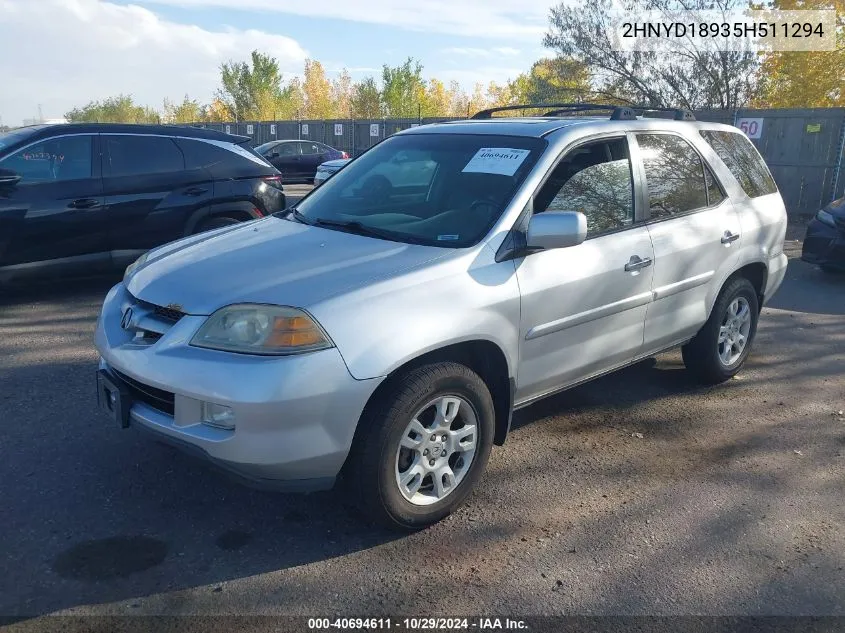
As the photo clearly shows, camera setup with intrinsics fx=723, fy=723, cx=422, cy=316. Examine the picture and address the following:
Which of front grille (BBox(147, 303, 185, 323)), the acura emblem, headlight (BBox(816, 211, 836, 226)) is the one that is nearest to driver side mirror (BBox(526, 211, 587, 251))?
front grille (BBox(147, 303, 185, 323))

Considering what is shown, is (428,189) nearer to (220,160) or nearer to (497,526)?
(497,526)

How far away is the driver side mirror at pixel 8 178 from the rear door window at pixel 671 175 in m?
5.39

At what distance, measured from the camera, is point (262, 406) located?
8.90 feet

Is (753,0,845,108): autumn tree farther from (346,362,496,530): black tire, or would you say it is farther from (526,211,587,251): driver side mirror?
(346,362,496,530): black tire

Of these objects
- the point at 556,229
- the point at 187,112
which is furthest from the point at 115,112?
the point at 556,229

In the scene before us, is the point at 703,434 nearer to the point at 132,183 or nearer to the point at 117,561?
the point at 117,561

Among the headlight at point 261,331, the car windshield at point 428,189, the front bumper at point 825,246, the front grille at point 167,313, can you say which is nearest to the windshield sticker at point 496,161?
the car windshield at point 428,189

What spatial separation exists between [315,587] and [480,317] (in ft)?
4.33

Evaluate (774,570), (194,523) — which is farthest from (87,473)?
(774,570)

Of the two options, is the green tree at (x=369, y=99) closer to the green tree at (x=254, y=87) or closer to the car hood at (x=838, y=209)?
the green tree at (x=254, y=87)

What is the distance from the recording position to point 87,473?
145 inches

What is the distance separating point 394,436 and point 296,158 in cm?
2083

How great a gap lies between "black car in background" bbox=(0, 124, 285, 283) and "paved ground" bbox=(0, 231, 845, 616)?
7.23ft

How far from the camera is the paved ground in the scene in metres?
2.83
